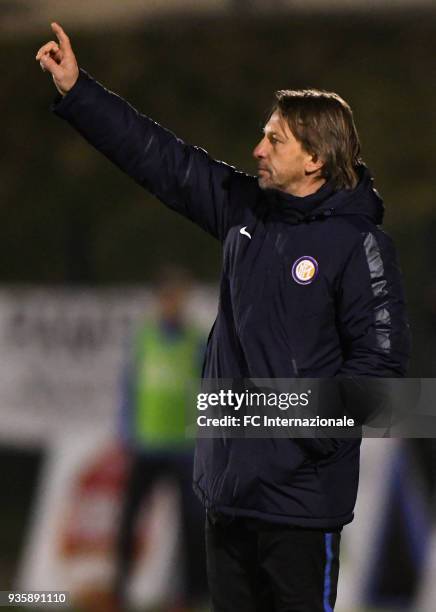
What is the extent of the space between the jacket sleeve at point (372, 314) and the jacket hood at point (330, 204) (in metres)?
0.06

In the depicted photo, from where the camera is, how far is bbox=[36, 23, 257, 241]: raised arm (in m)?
1.73

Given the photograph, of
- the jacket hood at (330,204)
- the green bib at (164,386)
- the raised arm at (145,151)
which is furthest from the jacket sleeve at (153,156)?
the green bib at (164,386)

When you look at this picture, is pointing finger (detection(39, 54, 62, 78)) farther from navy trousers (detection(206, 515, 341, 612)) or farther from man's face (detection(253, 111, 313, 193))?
navy trousers (detection(206, 515, 341, 612))

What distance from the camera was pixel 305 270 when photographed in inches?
66.3

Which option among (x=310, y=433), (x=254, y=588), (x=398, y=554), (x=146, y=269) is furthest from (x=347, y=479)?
(x=146, y=269)

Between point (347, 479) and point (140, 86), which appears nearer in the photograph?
point (347, 479)

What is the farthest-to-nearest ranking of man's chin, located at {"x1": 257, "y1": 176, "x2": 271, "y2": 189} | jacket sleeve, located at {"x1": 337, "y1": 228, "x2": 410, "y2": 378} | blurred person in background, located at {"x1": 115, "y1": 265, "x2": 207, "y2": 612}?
blurred person in background, located at {"x1": 115, "y1": 265, "x2": 207, "y2": 612} < man's chin, located at {"x1": 257, "y1": 176, "x2": 271, "y2": 189} < jacket sleeve, located at {"x1": 337, "y1": 228, "x2": 410, "y2": 378}

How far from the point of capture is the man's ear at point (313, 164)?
1738mm

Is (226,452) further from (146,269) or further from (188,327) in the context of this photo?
(146,269)

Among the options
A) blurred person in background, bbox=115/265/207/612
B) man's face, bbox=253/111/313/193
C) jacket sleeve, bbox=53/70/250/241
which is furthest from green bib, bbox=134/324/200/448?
man's face, bbox=253/111/313/193

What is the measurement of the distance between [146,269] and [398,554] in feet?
4.25

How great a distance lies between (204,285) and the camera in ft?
12.2

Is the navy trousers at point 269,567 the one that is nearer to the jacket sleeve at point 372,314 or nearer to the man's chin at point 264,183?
the jacket sleeve at point 372,314

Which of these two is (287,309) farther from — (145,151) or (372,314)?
(145,151)
